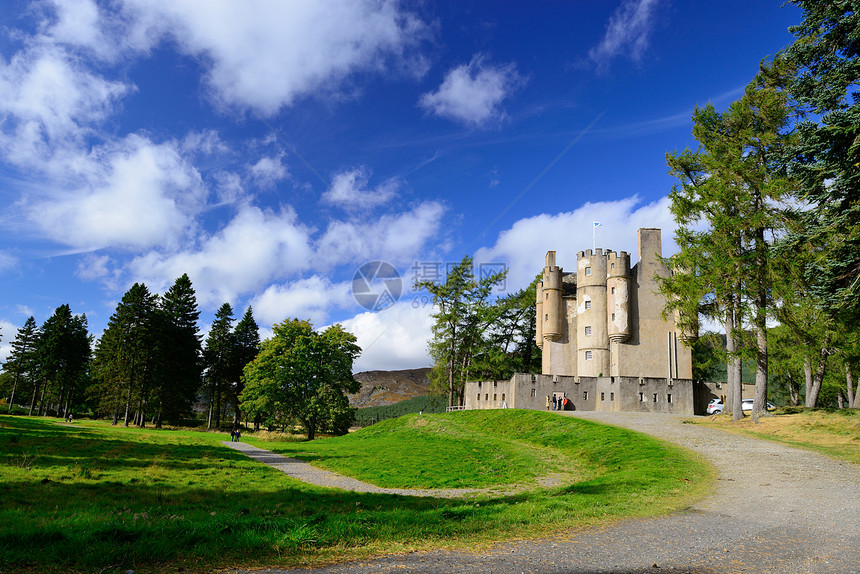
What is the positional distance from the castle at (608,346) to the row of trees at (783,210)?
35.5 ft

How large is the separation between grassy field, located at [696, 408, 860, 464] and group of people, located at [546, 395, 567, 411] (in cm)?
1518

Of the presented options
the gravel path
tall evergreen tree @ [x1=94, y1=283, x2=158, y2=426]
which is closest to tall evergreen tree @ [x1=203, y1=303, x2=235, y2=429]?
tall evergreen tree @ [x1=94, y1=283, x2=158, y2=426]

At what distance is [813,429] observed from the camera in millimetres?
22297

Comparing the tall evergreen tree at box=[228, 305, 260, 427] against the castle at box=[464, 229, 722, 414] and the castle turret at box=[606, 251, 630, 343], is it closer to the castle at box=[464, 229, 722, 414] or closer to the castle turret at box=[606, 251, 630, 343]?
the castle at box=[464, 229, 722, 414]

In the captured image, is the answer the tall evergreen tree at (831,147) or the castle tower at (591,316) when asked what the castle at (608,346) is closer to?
the castle tower at (591,316)

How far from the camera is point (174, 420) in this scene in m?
66.2

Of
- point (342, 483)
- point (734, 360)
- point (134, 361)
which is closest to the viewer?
point (342, 483)

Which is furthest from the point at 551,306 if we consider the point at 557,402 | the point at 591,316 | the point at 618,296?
the point at 557,402

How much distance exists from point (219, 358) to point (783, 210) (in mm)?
67649

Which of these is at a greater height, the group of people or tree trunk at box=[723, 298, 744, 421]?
tree trunk at box=[723, 298, 744, 421]

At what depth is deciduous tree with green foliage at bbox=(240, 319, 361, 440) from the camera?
1747 inches

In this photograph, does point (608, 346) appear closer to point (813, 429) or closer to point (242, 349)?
point (813, 429)

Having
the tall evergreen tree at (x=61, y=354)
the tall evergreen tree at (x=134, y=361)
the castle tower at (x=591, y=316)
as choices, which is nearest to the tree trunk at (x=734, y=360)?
the castle tower at (x=591, y=316)

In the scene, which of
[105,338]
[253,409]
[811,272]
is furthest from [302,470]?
[105,338]
